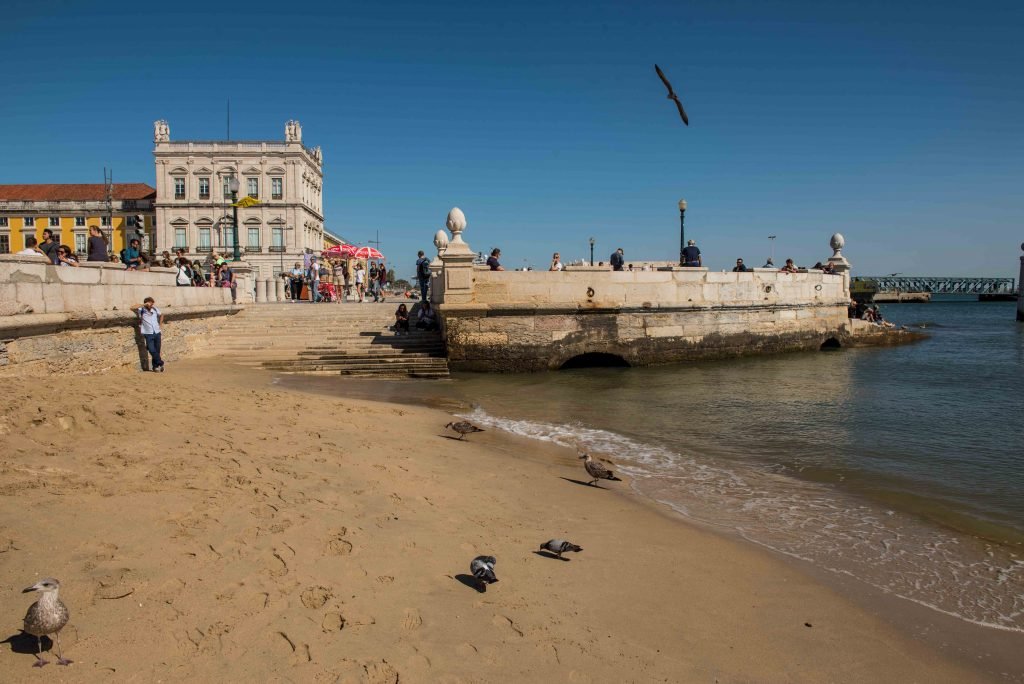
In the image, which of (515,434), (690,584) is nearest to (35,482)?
(690,584)

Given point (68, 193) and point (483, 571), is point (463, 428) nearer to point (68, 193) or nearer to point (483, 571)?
point (483, 571)

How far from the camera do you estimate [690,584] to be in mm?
3998

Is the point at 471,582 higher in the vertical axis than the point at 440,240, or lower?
lower

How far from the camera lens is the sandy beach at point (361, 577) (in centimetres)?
284

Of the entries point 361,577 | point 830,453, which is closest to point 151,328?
point 361,577

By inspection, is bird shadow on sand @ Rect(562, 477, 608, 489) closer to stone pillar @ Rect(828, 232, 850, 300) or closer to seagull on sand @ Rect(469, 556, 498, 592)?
seagull on sand @ Rect(469, 556, 498, 592)

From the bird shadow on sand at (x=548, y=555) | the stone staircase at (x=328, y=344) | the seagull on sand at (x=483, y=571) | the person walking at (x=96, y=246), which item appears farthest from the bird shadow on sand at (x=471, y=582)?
the person walking at (x=96, y=246)

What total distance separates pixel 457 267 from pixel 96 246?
714cm

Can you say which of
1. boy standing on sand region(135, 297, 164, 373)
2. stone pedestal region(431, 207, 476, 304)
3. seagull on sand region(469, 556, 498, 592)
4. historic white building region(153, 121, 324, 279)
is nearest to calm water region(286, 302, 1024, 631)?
stone pedestal region(431, 207, 476, 304)

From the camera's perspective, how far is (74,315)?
30.9 feet

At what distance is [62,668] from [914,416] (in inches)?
452

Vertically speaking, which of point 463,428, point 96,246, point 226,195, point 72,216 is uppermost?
point 226,195

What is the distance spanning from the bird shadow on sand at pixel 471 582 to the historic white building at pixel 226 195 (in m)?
61.8

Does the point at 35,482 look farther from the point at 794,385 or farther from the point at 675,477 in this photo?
the point at 794,385
